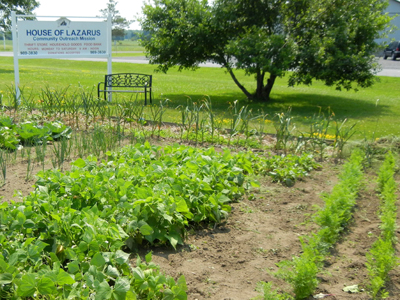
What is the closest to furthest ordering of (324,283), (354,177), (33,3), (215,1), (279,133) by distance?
(324,283) < (354,177) < (279,133) < (215,1) < (33,3)

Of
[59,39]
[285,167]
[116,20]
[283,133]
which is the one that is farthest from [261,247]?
[116,20]

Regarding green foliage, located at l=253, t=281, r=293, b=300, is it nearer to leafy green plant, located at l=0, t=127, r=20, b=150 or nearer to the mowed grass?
leafy green plant, located at l=0, t=127, r=20, b=150

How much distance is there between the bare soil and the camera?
288cm

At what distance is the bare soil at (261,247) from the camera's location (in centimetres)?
288

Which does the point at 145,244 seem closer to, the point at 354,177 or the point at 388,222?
the point at 388,222

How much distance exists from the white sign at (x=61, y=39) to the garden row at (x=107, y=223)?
24.4 ft

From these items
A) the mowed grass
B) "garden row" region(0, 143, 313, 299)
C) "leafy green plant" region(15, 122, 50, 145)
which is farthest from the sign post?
"garden row" region(0, 143, 313, 299)

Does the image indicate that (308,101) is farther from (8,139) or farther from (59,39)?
(8,139)

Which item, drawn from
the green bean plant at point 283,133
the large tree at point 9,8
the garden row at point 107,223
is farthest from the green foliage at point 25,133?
the large tree at point 9,8

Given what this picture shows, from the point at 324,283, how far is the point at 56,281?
5.90 ft

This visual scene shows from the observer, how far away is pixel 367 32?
11.2m

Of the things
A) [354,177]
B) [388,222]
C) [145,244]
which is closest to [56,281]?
[145,244]

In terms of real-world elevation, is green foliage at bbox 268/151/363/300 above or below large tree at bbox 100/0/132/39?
below

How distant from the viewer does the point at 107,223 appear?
9.27ft
